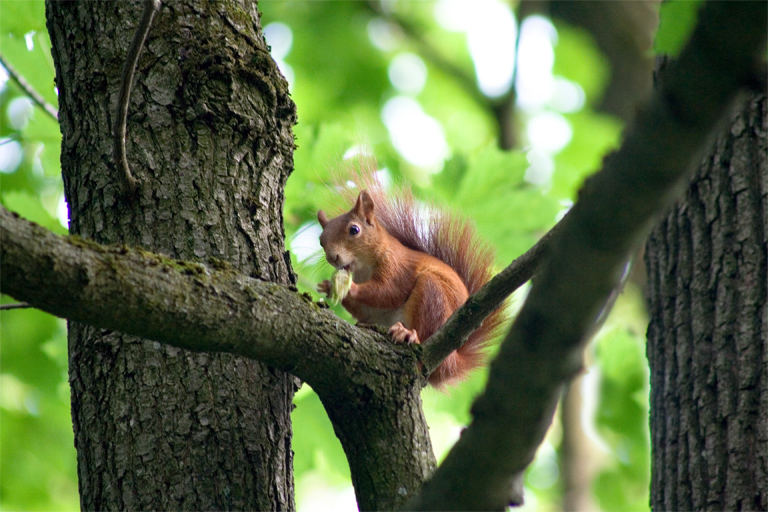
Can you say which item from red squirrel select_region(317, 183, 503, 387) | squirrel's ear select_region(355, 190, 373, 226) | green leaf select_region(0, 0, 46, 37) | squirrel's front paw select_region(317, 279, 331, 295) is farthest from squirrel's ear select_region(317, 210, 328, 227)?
green leaf select_region(0, 0, 46, 37)

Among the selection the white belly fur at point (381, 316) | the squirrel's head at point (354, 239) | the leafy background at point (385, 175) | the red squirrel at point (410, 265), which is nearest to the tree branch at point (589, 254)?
the leafy background at point (385, 175)

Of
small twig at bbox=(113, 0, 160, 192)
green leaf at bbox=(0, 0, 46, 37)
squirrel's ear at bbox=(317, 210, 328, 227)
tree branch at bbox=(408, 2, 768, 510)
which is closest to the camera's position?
tree branch at bbox=(408, 2, 768, 510)

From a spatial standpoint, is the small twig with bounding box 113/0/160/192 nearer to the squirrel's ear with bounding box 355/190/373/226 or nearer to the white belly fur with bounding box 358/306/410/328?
the white belly fur with bounding box 358/306/410/328

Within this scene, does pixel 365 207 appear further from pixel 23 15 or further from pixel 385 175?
pixel 23 15

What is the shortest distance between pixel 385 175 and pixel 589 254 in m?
2.60

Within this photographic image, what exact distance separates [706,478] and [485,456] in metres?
1.43

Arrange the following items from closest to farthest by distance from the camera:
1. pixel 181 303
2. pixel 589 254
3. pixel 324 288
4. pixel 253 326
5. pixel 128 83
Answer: pixel 589 254 < pixel 181 303 < pixel 253 326 < pixel 128 83 < pixel 324 288

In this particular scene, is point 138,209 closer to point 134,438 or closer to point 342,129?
point 134,438

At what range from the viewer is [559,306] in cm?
120

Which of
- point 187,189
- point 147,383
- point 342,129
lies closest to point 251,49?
point 187,189

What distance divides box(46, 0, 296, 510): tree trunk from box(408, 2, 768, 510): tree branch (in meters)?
0.61

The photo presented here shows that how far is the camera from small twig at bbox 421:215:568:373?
1.89m

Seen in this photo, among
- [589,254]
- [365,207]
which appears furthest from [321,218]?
[589,254]

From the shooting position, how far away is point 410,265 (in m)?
3.35
